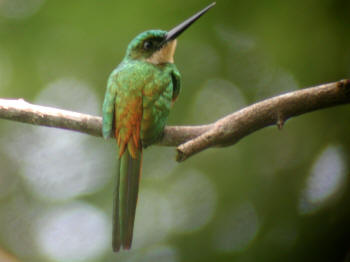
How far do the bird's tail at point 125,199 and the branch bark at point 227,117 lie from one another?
29cm

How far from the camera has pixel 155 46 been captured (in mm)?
3342

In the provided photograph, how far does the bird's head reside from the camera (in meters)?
3.30

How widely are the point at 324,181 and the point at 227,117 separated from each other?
0.84 meters

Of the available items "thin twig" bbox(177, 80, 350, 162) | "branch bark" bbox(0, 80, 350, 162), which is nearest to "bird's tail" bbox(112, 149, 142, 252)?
"branch bark" bbox(0, 80, 350, 162)

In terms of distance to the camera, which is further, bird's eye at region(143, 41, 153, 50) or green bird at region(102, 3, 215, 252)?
bird's eye at region(143, 41, 153, 50)

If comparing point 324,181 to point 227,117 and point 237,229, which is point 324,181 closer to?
point 237,229

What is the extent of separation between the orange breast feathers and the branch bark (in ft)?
0.40

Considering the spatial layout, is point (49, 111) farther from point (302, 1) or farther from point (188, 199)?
point (302, 1)

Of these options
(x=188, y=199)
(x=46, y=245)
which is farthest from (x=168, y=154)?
(x=46, y=245)

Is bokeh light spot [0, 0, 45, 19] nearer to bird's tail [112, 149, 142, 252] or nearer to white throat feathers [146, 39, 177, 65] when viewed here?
white throat feathers [146, 39, 177, 65]

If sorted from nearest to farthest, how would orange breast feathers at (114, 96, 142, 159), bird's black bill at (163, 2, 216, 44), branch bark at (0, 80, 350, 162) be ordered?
branch bark at (0, 80, 350, 162)
orange breast feathers at (114, 96, 142, 159)
bird's black bill at (163, 2, 216, 44)

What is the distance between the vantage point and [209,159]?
10.5ft

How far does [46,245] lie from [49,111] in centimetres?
122

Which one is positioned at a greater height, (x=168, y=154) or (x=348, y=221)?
(x=168, y=154)
